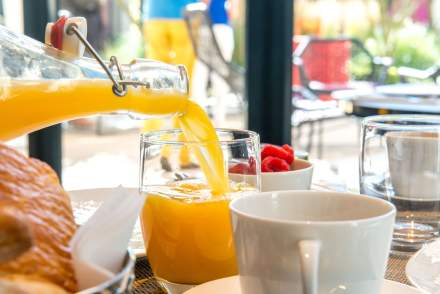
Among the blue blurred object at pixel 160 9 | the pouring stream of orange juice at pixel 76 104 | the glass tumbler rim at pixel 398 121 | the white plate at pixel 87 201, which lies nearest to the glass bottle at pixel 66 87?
the pouring stream of orange juice at pixel 76 104

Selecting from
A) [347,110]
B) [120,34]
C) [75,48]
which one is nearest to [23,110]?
[75,48]

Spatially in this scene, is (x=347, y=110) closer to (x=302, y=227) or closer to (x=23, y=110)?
(x=23, y=110)

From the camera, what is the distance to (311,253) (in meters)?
0.33

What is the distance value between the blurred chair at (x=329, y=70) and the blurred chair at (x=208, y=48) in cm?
56

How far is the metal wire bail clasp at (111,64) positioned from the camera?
1.64 ft

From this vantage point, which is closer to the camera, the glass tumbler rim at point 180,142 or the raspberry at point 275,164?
the glass tumbler rim at point 180,142

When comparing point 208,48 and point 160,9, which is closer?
point 160,9

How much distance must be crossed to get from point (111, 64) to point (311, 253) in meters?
0.30

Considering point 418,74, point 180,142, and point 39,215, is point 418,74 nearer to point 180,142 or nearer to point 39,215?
point 180,142

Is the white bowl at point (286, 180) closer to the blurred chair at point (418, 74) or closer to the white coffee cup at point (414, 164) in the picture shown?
the white coffee cup at point (414, 164)

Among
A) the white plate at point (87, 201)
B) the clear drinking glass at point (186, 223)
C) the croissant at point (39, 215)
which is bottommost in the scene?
the white plate at point (87, 201)

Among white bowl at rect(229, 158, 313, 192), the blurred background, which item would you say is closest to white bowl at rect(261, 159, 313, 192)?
white bowl at rect(229, 158, 313, 192)

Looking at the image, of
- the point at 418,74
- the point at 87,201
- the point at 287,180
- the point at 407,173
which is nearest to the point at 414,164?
the point at 407,173

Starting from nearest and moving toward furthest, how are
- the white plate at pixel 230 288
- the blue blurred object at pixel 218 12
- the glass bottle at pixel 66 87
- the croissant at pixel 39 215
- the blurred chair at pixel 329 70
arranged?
the croissant at pixel 39 215 → the white plate at pixel 230 288 → the glass bottle at pixel 66 87 → the blue blurred object at pixel 218 12 → the blurred chair at pixel 329 70
